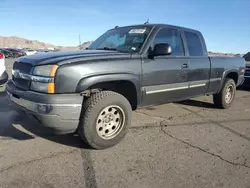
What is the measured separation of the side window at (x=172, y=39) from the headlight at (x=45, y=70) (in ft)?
6.29

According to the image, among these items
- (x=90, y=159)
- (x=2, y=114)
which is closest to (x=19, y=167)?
(x=90, y=159)

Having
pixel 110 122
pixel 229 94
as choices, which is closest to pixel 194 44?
pixel 229 94

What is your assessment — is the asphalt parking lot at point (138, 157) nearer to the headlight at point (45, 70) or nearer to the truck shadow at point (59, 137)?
the truck shadow at point (59, 137)

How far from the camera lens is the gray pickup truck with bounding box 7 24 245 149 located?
3.23 m

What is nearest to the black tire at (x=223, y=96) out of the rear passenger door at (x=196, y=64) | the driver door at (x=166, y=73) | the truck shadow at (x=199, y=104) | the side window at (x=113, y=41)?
the truck shadow at (x=199, y=104)

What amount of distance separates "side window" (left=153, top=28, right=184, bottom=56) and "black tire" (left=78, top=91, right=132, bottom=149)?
1.37 m

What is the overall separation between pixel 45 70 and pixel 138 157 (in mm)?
1645

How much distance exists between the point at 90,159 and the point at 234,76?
4788mm

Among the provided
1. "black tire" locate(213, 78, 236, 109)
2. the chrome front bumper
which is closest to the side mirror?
the chrome front bumper

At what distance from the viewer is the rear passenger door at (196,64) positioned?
16.6 feet

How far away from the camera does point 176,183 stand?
9.35ft

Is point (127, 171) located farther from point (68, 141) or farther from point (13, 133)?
point (13, 133)

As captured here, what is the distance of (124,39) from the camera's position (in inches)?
182

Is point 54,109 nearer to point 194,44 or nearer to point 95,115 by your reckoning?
point 95,115
